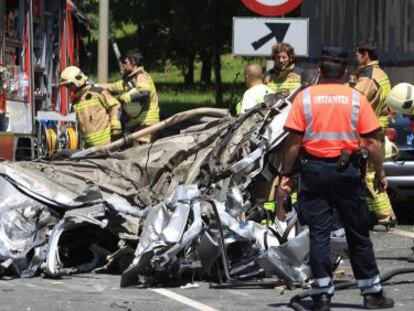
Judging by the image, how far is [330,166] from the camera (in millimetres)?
8422

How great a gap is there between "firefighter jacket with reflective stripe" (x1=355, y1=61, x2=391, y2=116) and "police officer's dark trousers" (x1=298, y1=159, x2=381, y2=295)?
10.4ft

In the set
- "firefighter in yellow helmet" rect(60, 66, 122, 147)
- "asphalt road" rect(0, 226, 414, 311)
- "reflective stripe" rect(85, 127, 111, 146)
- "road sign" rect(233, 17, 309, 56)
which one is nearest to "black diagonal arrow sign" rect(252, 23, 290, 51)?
"road sign" rect(233, 17, 309, 56)

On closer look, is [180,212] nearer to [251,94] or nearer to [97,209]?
[97,209]

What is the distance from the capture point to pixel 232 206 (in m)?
10.1

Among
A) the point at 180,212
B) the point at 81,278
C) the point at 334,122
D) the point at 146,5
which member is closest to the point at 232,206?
the point at 180,212

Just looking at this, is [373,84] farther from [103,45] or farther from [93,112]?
[103,45]

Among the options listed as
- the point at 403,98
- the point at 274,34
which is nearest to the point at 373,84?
the point at 403,98

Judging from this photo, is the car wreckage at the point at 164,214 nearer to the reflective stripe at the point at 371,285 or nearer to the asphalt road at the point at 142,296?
the asphalt road at the point at 142,296

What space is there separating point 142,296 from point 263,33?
4312 mm

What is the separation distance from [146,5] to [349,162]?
4329cm

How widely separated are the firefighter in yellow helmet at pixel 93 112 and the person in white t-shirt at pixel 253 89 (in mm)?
1759

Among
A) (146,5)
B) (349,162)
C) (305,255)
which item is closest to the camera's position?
(349,162)

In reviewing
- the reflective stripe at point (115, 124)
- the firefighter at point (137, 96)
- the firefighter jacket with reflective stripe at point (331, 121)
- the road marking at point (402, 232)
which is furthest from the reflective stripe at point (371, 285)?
the firefighter at point (137, 96)

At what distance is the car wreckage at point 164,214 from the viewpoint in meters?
9.70
